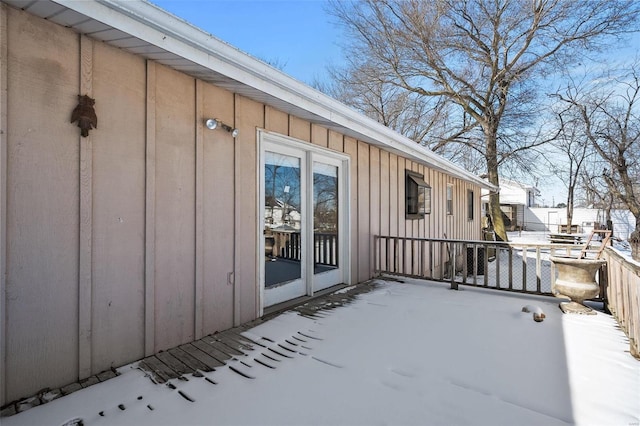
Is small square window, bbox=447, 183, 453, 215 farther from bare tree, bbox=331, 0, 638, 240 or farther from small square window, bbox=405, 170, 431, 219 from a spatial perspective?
bare tree, bbox=331, 0, 638, 240

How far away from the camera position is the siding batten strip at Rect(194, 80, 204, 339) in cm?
261

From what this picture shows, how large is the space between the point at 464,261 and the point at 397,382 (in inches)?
117

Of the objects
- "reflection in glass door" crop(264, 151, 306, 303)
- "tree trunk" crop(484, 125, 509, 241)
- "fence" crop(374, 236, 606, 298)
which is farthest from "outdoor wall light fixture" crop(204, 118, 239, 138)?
"tree trunk" crop(484, 125, 509, 241)

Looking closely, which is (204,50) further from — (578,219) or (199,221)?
(578,219)

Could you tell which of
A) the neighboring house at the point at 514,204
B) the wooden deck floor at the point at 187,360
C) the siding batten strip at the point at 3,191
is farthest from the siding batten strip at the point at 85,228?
the neighboring house at the point at 514,204

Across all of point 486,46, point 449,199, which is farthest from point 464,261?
point 486,46

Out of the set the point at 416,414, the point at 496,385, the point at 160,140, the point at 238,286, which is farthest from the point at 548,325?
the point at 160,140

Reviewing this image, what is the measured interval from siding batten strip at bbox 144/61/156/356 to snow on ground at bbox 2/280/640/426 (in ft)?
0.96

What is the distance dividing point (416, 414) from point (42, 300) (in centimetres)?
214

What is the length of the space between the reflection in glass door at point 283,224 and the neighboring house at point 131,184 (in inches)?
0.8

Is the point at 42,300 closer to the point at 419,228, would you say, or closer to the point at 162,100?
the point at 162,100

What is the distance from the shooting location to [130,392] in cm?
186

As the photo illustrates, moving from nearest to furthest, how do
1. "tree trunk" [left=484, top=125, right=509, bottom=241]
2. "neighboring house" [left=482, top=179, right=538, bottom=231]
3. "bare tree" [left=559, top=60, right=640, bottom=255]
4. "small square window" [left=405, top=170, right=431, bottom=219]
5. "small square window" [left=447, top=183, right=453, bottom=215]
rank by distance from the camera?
"small square window" [left=405, top=170, right=431, bottom=219] < "small square window" [left=447, top=183, right=453, bottom=215] < "bare tree" [left=559, top=60, right=640, bottom=255] < "tree trunk" [left=484, top=125, right=509, bottom=241] < "neighboring house" [left=482, top=179, right=538, bottom=231]

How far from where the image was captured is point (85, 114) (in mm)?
1968
